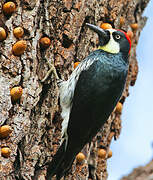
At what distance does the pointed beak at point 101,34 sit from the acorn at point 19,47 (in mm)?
879

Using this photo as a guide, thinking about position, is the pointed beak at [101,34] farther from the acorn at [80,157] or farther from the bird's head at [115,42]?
the acorn at [80,157]

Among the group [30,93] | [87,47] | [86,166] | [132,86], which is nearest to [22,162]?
[30,93]

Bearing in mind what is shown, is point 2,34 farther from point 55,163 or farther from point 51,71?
point 55,163

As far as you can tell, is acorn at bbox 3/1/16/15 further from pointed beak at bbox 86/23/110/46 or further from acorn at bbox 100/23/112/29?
acorn at bbox 100/23/112/29

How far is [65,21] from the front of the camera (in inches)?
157

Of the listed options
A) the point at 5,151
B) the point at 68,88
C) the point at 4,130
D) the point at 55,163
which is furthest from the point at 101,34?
the point at 5,151

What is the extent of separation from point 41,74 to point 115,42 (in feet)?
3.80

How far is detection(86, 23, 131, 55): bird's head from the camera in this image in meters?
4.48

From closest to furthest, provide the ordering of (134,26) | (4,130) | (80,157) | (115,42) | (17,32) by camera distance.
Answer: (4,130) < (17,32) < (80,157) < (115,42) < (134,26)

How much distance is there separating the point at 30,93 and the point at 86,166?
108 cm

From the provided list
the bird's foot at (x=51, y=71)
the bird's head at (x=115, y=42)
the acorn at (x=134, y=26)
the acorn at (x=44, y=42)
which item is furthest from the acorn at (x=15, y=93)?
the acorn at (x=134, y=26)

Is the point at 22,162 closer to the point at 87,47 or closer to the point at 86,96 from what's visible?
the point at 86,96

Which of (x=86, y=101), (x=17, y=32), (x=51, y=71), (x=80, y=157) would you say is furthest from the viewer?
(x=80, y=157)

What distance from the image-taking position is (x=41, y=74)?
12.5 feet
